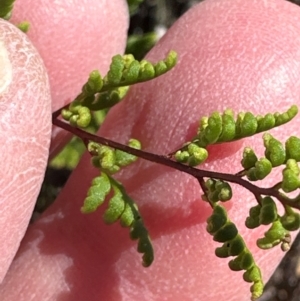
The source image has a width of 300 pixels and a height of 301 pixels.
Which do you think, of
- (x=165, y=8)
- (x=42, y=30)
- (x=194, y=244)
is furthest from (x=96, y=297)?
(x=165, y=8)

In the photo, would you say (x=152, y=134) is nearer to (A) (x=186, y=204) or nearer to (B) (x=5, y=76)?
(A) (x=186, y=204)

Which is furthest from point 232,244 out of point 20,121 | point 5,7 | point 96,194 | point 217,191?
point 5,7

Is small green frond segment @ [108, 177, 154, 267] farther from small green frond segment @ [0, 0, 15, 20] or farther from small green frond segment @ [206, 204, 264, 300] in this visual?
small green frond segment @ [0, 0, 15, 20]

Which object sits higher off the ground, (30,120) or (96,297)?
(30,120)

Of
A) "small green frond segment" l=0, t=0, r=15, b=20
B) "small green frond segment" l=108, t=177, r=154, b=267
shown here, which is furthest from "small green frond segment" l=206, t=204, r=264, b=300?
"small green frond segment" l=0, t=0, r=15, b=20

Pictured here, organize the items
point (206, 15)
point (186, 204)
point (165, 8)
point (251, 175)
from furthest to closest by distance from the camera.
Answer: point (165, 8), point (206, 15), point (186, 204), point (251, 175)

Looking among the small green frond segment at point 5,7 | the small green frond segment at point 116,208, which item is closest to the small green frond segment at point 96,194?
the small green frond segment at point 116,208

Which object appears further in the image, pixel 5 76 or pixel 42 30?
pixel 42 30
